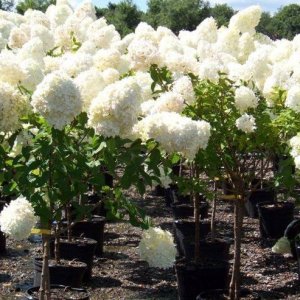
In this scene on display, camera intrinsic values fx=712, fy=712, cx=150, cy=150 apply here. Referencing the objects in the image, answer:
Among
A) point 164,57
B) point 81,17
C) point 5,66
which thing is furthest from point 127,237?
point 5,66

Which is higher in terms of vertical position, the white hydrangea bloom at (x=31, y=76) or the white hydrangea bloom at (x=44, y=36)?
the white hydrangea bloom at (x=44, y=36)

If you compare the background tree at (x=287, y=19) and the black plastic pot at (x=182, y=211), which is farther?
the background tree at (x=287, y=19)

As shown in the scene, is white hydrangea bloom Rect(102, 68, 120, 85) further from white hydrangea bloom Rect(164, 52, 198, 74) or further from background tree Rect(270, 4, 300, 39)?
background tree Rect(270, 4, 300, 39)

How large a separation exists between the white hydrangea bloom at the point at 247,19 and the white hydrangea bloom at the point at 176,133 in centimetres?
386

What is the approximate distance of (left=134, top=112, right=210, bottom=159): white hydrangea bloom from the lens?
2.88 meters

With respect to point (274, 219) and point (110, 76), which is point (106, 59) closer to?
point (110, 76)

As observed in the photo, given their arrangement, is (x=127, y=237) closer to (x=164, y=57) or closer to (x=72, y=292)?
(x=72, y=292)

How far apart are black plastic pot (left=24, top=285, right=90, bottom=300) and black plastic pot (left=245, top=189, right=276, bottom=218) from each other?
4.37 metres

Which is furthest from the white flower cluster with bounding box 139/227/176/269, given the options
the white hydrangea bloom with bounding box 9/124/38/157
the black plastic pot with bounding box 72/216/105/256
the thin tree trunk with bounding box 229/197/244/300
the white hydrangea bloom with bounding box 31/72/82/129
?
the black plastic pot with bounding box 72/216/105/256

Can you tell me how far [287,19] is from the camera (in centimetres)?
6381

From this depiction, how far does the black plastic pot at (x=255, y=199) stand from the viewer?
8680mm

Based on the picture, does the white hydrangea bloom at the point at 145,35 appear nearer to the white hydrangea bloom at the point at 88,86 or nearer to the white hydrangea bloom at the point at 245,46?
the white hydrangea bloom at the point at 245,46

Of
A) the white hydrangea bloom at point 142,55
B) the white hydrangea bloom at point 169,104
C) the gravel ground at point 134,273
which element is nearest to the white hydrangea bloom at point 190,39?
the gravel ground at point 134,273

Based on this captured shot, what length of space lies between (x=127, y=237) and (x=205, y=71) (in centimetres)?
354
